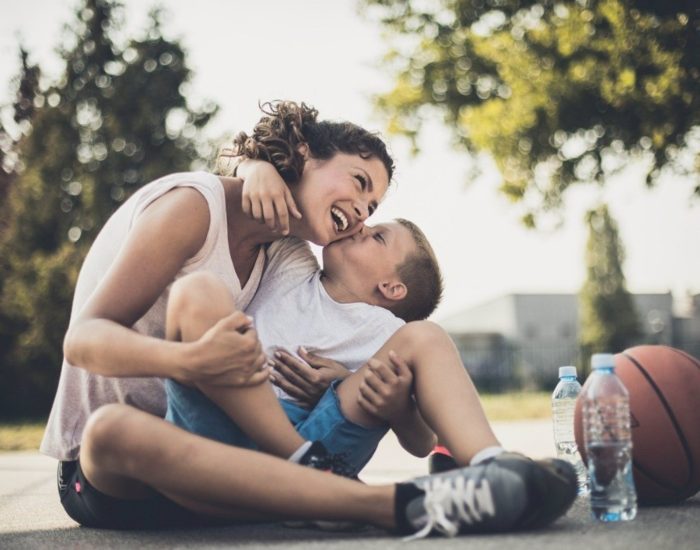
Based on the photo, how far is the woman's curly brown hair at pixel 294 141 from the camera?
3154 millimetres

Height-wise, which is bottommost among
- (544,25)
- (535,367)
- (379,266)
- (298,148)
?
(535,367)

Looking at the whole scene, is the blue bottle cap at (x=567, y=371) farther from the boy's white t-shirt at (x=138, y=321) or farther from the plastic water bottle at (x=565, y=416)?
the boy's white t-shirt at (x=138, y=321)

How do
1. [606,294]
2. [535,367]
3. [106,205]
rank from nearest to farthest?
[106,205] < [535,367] < [606,294]

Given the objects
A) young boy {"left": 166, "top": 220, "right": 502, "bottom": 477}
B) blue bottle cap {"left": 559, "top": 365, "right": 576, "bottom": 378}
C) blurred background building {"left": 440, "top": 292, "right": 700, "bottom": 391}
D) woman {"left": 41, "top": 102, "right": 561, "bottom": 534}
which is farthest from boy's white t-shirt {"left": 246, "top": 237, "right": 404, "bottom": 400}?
blurred background building {"left": 440, "top": 292, "right": 700, "bottom": 391}

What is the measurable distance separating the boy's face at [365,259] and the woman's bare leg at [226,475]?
123 cm

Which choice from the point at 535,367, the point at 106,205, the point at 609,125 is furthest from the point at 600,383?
the point at 535,367

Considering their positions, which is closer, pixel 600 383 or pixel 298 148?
pixel 600 383

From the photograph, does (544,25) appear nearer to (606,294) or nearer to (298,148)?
(298,148)

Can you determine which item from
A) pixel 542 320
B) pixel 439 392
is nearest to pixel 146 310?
pixel 439 392

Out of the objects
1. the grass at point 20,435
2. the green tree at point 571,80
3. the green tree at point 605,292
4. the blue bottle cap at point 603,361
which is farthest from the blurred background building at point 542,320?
the blue bottle cap at point 603,361

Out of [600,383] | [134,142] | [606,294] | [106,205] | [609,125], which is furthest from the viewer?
[606,294]

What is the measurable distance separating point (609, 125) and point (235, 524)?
11703mm

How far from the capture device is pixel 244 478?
2.16 m

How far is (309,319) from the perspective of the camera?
120 inches
